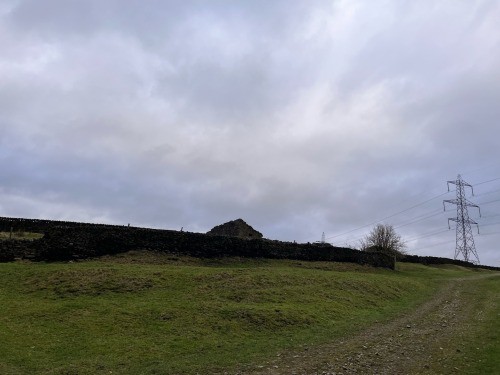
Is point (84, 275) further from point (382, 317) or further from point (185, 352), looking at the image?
point (382, 317)

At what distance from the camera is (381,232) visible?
73.9 metres

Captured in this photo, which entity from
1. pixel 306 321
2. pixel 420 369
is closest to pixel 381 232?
pixel 306 321

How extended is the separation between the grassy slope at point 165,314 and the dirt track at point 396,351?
104 centimetres

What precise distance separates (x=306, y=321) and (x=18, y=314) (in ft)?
40.8

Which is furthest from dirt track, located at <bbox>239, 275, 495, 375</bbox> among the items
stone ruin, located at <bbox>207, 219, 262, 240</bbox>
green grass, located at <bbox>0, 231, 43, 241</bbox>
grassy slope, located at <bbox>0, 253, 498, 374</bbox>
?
stone ruin, located at <bbox>207, 219, 262, 240</bbox>

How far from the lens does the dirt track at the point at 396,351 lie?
14344 millimetres

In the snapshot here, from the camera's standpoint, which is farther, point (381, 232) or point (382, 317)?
point (381, 232)

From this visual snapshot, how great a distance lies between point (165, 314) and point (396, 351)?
9.57 metres

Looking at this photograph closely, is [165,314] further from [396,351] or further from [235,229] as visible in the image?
[235,229]

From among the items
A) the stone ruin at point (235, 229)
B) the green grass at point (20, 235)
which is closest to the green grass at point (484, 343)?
the stone ruin at point (235, 229)

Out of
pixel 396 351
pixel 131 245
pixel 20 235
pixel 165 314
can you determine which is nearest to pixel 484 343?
pixel 396 351

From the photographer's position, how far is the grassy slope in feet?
49.2

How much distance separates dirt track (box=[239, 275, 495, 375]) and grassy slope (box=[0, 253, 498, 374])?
3.41ft

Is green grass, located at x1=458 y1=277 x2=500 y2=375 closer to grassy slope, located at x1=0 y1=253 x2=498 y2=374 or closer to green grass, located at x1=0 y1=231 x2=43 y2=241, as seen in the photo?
grassy slope, located at x1=0 y1=253 x2=498 y2=374
